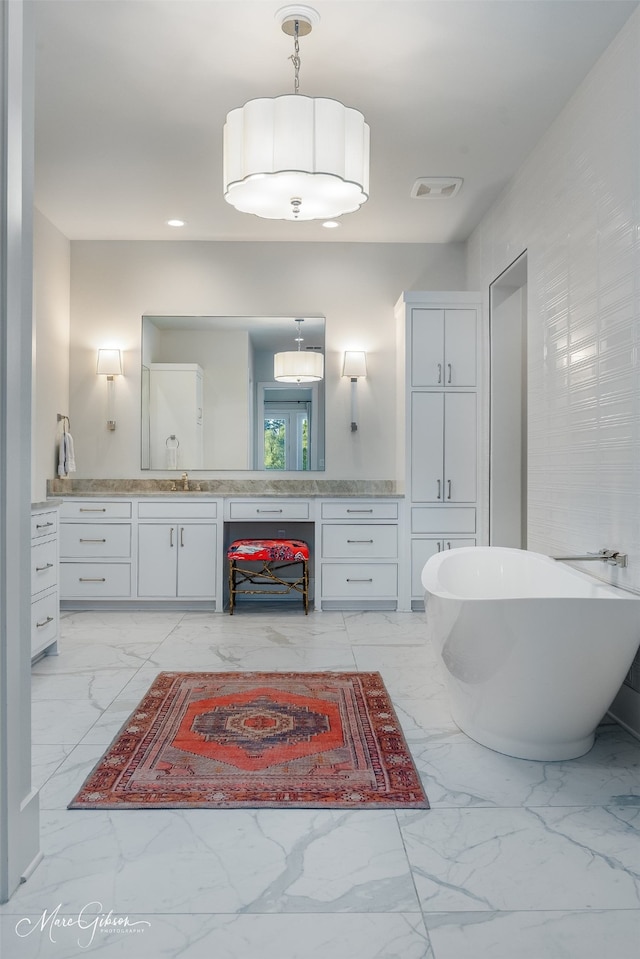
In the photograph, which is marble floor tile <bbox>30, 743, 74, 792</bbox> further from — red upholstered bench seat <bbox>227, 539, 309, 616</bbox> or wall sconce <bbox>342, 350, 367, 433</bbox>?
wall sconce <bbox>342, 350, 367, 433</bbox>

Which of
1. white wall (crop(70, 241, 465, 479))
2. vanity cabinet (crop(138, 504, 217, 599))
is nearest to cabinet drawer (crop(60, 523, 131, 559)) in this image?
vanity cabinet (crop(138, 504, 217, 599))

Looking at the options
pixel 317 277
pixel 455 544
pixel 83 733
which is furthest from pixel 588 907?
pixel 317 277

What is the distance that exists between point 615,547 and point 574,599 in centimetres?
71

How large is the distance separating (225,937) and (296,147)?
7.93 feet

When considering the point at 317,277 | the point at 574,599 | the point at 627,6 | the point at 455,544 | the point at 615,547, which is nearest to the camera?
the point at 574,599

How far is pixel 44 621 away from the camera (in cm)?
350

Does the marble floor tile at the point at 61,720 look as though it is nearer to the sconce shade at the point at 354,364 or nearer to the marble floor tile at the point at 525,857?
the marble floor tile at the point at 525,857

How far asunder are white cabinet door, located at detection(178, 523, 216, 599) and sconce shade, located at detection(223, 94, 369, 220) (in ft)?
8.45

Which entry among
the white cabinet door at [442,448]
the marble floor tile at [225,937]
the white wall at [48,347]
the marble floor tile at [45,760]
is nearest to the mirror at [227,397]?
the white wall at [48,347]

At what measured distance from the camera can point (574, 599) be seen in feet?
7.05

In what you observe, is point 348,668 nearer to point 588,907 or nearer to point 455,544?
point 455,544

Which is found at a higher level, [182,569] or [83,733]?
[182,569]

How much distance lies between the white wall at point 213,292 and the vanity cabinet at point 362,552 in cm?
54

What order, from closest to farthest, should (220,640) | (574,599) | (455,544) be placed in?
1. (574,599)
2. (220,640)
3. (455,544)
